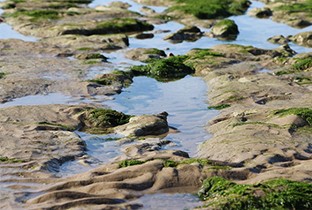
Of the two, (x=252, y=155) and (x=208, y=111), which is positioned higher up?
(x=252, y=155)

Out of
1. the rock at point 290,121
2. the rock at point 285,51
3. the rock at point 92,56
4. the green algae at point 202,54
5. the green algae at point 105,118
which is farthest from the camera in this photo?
the rock at point 285,51

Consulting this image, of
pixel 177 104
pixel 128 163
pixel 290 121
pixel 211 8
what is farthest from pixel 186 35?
pixel 128 163

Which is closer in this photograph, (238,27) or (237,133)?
(237,133)

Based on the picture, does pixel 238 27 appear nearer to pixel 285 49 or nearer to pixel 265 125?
pixel 285 49

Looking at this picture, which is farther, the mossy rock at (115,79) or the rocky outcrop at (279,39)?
the rocky outcrop at (279,39)

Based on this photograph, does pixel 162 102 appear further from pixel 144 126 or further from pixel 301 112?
pixel 301 112

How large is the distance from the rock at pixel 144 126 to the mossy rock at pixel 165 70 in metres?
5.71

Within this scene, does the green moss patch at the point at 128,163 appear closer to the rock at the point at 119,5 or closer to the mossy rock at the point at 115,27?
the mossy rock at the point at 115,27

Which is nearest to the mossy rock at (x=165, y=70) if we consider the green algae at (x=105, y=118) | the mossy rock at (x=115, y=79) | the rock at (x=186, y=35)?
the mossy rock at (x=115, y=79)

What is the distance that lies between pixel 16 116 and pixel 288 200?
276 inches

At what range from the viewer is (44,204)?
903 centimetres

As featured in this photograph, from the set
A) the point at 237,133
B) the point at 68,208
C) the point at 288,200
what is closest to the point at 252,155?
the point at 237,133

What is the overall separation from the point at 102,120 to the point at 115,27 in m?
14.4

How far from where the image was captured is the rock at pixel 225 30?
88.9 feet
